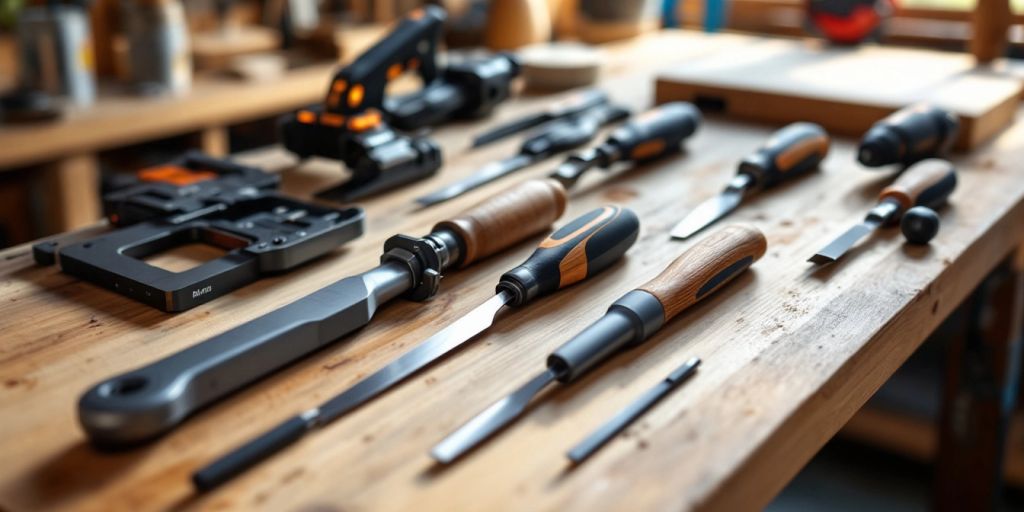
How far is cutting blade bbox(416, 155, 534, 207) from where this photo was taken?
1018 mm

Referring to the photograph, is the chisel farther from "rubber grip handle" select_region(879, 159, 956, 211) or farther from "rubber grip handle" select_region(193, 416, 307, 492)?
"rubber grip handle" select_region(879, 159, 956, 211)

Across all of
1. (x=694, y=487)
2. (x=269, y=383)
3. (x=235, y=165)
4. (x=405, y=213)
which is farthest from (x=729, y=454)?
(x=235, y=165)

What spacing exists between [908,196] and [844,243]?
12cm

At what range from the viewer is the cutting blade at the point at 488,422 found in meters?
0.56

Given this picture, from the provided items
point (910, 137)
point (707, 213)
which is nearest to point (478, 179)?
point (707, 213)

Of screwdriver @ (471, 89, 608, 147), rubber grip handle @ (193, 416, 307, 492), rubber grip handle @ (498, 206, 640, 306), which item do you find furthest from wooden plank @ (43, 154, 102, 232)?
rubber grip handle @ (193, 416, 307, 492)

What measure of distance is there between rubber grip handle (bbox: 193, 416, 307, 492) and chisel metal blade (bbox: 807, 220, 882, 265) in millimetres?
484

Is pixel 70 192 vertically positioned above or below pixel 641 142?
below

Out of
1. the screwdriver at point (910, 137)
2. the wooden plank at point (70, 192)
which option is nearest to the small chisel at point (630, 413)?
the screwdriver at point (910, 137)

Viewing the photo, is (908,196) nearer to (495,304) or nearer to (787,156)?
(787,156)

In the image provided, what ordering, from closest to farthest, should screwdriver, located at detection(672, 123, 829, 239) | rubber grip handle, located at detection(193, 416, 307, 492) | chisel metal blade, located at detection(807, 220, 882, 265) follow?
1. rubber grip handle, located at detection(193, 416, 307, 492)
2. chisel metal blade, located at detection(807, 220, 882, 265)
3. screwdriver, located at detection(672, 123, 829, 239)

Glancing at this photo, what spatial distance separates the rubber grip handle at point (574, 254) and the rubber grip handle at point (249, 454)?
237mm

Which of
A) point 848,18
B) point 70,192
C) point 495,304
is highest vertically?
point 848,18

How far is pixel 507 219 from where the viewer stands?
86 centimetres
